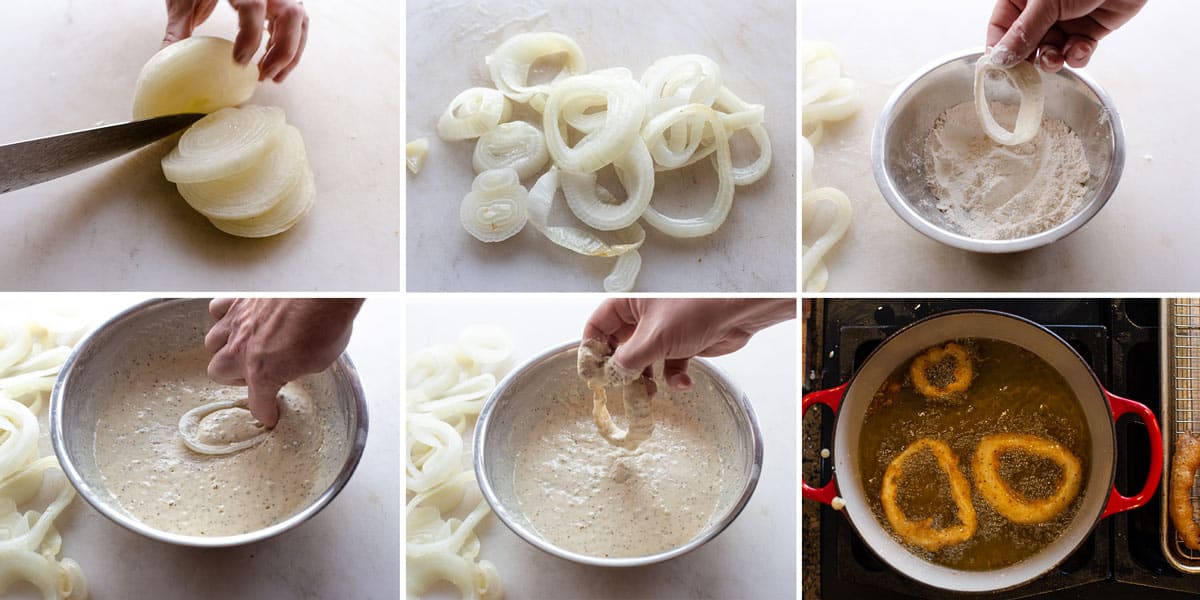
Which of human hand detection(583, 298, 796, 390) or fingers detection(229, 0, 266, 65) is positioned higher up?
fingers detection(229, 0, 266, 65)

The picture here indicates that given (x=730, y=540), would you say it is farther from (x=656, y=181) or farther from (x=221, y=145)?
(x=221, y=145)

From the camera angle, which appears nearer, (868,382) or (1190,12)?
(868,382)

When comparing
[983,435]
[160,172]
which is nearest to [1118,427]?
[983,435]

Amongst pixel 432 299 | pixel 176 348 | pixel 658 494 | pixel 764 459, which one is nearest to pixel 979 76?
pixel 764 459

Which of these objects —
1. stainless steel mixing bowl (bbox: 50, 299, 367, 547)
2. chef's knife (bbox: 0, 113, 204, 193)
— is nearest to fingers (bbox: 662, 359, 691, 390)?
stainless steel mixing bowl (bbox: 50, 299, 367, 547)

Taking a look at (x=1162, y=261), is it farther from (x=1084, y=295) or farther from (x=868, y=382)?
(x=868, y=382)

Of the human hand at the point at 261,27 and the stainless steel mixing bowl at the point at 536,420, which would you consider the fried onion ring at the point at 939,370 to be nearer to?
the stainless steel mixing bowl at the point at 536,420

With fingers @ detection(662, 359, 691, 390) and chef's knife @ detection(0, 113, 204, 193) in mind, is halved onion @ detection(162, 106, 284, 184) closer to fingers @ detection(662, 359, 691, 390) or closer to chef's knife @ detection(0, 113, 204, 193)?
chef's knife @ detection(0, 113, 204, 193)
